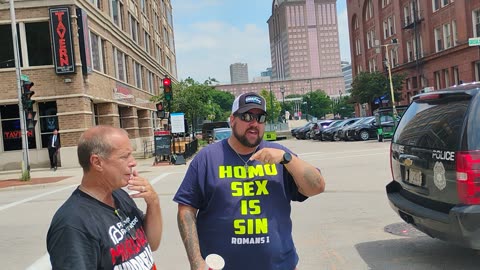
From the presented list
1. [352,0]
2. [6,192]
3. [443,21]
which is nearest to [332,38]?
[352,0]

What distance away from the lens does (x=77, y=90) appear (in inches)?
949

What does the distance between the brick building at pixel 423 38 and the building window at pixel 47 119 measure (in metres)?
32.3

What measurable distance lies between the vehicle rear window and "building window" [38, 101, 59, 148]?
2234 centimetres

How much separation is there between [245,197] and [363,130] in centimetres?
2998

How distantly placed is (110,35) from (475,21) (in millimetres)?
29683

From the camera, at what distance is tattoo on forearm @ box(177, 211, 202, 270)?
2809 mm

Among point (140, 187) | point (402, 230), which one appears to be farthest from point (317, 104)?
point (140, 187)

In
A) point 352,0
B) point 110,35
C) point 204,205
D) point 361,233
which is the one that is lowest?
point 361,233

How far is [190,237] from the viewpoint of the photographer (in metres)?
2.92

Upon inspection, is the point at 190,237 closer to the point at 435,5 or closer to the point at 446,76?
the point at 446,76

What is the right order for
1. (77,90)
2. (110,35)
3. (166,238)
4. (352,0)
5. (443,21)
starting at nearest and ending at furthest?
(166,238) < (77,90) < (110,35) < (443,21) < (352,0)

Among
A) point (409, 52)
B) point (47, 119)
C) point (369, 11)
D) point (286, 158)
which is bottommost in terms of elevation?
point (286, 158)

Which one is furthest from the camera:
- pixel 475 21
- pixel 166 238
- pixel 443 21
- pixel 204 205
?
pixel 443 21

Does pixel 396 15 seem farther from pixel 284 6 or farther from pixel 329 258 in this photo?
pixel 284 6
